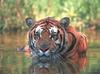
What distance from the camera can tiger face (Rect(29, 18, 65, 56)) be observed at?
4684 millimetres

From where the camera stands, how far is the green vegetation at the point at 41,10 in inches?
255

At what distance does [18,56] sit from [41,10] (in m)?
1.57

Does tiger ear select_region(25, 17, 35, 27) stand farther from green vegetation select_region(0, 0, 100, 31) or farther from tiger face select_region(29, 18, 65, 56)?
green vegetation select_region(0, 0, 100, 31)

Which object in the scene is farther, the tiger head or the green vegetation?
the green vegetation

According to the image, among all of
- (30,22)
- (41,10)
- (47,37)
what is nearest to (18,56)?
(30,22)

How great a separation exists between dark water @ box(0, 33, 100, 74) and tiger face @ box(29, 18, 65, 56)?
0.15 m

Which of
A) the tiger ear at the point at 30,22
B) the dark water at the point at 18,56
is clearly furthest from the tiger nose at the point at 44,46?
the tiger ear at the point at 30,22

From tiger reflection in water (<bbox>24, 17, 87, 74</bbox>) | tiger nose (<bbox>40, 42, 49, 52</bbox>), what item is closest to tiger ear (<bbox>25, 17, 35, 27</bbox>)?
tiger reflection in water (<bbox>24, 17, 87, 74</bbox>)

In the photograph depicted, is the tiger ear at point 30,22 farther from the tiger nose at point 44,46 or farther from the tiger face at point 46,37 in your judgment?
the tiger nose at point 44,46

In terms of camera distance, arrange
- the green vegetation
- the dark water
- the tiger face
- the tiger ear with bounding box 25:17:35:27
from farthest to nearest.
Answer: the green vegetation
the tiger ear with bounding box 25:17:35:27
the tiger face
the dark water

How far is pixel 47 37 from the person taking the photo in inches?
189

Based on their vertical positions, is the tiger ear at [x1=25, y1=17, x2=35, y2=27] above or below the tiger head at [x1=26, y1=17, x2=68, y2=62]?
above

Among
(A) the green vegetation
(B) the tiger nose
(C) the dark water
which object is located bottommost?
(C) the dark water

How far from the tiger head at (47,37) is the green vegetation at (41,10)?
1355 millimetres
